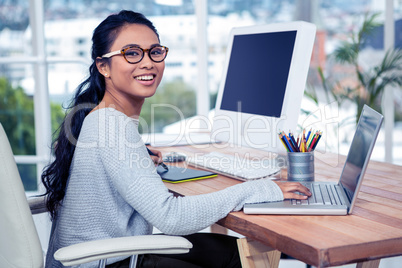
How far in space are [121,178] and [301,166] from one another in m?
0.57

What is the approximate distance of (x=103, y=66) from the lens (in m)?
1.51

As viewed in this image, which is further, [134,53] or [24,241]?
[134,53]

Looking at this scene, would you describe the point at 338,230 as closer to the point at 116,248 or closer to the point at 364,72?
the point at 116,248

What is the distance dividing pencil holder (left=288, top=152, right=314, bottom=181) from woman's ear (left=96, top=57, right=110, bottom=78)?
0.61 metres

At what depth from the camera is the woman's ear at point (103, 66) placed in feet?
4.94

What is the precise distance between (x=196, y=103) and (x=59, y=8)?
1295mm

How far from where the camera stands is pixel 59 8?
12.6 ft

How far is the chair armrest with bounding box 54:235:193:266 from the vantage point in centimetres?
106

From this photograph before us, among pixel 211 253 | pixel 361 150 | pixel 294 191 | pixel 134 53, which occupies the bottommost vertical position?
pixel 211 253

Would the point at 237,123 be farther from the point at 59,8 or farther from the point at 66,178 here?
the point at 59,8

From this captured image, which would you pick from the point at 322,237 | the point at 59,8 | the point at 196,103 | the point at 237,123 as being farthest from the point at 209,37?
the point at 322,237

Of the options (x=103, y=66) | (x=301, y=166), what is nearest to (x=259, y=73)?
(x=301, y=166)

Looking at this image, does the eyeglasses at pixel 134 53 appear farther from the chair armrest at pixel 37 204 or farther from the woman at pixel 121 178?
the chair armrest at pixel 37 204

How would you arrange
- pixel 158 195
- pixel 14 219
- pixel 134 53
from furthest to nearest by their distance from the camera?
1. pixel 134 53
2. pixel 158 195
3. pixel 14 219
